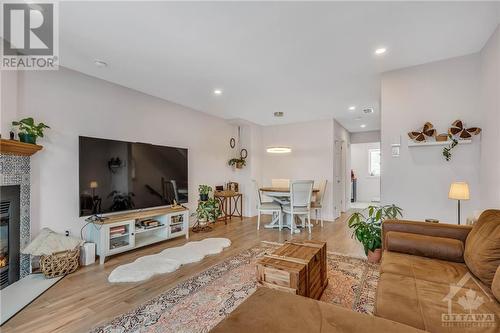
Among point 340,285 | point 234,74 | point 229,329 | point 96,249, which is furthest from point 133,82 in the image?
point 340,285

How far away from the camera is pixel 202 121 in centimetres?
516

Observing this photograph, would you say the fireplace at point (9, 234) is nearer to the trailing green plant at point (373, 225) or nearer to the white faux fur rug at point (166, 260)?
the white faux fur rug at point (166, 260)

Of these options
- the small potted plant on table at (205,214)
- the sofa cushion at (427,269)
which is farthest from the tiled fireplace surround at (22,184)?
the sofa cushion at (427,269)

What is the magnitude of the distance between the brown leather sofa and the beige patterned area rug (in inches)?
20.0

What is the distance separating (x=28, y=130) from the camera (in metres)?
2.51

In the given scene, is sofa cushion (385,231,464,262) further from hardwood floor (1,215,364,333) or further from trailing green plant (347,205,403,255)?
hardwood floor (1,215,364,333)

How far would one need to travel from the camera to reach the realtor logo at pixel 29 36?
76.4 inches

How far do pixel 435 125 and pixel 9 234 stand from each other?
193 inches

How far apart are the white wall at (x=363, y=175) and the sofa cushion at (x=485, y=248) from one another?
841 cm

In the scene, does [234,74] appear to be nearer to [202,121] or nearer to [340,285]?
[202,121]

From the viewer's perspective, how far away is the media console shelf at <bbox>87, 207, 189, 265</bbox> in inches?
117

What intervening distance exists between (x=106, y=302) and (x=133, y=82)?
2.85 metres

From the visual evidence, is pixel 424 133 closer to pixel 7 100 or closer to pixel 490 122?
pixel 490 122

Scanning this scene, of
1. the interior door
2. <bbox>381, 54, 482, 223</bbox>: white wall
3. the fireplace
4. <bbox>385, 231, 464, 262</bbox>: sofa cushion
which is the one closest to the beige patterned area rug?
<bbox>385, 231, 464, 262</bbox>: sofa cushion
